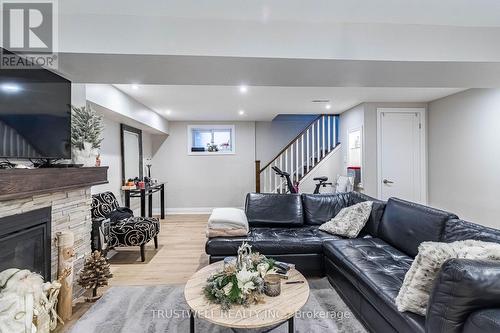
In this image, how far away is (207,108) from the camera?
16.6 feet

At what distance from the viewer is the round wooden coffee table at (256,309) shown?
1460mm

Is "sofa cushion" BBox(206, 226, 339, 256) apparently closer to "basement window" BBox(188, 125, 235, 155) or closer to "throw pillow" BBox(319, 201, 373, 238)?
"throw pillow" BBox(319, 201, 373, 238)

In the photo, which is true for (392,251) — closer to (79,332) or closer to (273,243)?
(273,243)

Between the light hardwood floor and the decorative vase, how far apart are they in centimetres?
129

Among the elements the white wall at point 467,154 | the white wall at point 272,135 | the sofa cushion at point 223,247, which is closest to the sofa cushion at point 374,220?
the sofa cushion at point 223,247

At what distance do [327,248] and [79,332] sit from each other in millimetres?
2229

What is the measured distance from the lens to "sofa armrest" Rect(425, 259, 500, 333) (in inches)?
45.2

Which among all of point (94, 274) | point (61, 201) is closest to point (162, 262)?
point (94, 274)

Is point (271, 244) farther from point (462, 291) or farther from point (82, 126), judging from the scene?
point (82, 126)

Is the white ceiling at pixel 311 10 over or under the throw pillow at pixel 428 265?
over

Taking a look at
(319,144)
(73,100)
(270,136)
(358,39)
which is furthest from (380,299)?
(270,136)

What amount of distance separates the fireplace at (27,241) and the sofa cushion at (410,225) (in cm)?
313

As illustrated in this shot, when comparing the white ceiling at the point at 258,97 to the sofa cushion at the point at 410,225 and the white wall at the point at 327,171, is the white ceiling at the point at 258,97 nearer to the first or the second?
the white wall at the point at 327,171

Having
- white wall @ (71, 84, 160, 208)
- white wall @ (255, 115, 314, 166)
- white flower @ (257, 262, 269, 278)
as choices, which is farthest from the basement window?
white flower @ (257, 262, 269, 278)
